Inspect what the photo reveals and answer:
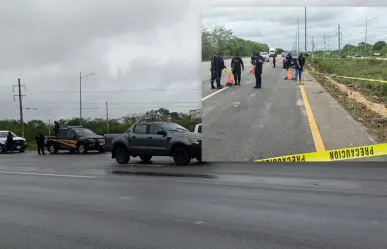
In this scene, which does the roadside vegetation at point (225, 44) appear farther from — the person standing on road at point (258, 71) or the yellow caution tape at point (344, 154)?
the yellow caution tape at point (344, 154)

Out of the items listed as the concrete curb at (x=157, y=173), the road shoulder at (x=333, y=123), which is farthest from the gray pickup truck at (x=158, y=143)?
the road shoulder at (x=333, y=123)

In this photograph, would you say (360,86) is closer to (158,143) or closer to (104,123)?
(158,143)

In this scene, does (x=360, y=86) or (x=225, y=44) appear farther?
(x=225, y=44)

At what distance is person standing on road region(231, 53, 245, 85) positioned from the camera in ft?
54.5

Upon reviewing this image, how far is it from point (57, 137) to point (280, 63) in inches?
694

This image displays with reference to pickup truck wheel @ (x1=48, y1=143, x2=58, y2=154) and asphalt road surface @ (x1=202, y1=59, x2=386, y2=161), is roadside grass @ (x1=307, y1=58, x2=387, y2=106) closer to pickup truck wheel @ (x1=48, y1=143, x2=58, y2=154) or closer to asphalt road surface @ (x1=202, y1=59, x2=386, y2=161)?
asphalt road surface @ (x1=202, y1=59, x2=386, y2=161)

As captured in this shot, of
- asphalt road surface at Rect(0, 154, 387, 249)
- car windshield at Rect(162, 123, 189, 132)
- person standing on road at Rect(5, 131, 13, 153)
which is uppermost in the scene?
car windshield at Rect(162, 123, 189, 132)

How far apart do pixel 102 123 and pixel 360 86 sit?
50.2 m

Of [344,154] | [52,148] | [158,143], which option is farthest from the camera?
[52,148]

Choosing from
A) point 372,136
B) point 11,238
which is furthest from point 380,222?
point 372,136

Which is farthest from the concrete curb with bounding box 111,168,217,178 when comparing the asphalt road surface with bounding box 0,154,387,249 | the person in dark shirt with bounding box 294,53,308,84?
the person in dark shirt with bounding box 294,53,308,84

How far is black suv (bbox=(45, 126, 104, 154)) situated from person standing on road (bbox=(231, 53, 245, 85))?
1443cm

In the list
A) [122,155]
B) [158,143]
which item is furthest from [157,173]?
[122,155]

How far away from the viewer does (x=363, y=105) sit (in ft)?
50.6
